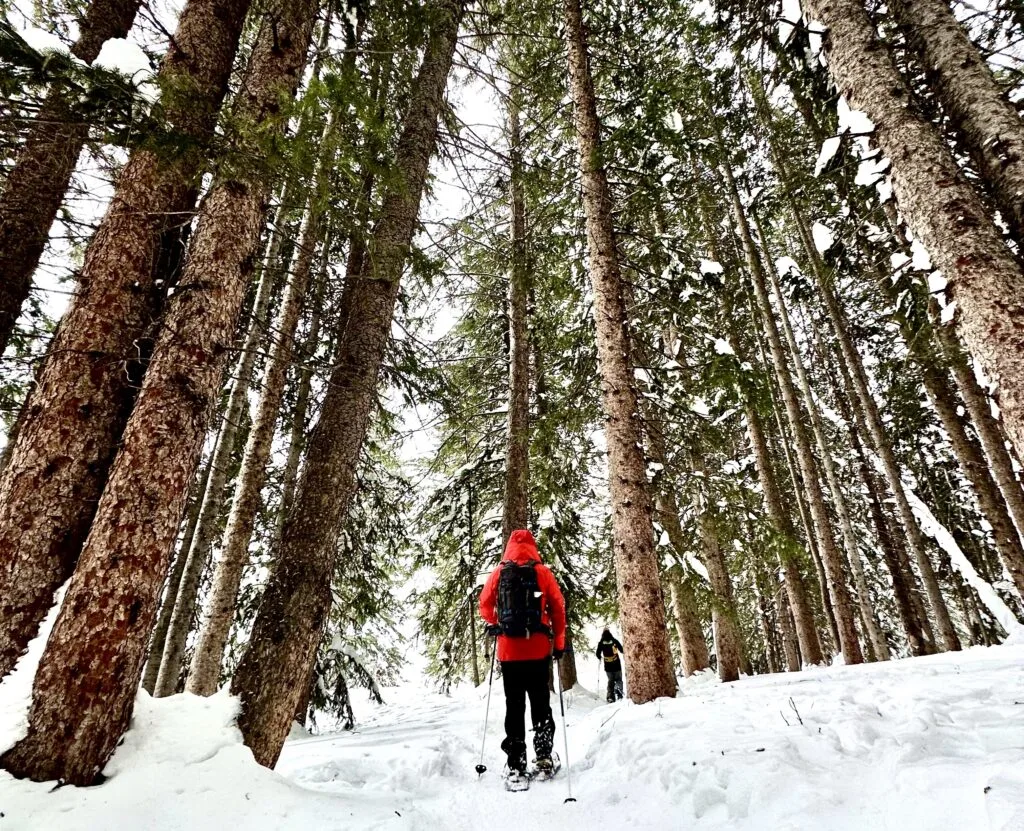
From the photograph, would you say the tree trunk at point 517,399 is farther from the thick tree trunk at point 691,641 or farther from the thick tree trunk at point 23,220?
the thick tree trunk at point 23,220

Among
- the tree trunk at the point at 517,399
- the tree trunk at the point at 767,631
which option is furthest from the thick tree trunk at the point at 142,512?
the tree trunk at the point at 767,631

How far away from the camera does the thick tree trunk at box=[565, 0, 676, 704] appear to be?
5.88m

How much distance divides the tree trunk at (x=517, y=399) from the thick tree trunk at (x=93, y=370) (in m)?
4.56

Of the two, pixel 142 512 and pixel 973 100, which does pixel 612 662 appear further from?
pixel 973 100

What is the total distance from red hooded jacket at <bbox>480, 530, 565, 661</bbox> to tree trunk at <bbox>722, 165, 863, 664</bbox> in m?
6.95

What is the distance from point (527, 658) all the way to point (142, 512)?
328cm

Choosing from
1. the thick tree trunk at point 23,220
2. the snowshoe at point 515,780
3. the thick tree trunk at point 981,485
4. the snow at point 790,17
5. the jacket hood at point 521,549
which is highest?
the snow at point 790,17

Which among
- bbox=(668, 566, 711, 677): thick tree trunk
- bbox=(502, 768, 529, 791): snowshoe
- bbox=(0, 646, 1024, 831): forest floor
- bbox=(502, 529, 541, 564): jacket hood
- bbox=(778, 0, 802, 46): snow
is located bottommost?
bbox=(502, 768, 529, 791): snowshoe

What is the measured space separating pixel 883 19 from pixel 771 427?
13308 mm

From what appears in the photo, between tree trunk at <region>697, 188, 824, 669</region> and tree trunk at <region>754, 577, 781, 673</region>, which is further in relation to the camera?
tree trunk at <region>754, 577, 781, 673</region>

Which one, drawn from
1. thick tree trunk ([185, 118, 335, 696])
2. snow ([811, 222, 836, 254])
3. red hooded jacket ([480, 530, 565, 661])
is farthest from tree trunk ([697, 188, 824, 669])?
thick tree trunk ([185, 118, 335, 696])

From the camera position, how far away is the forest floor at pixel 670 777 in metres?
2.64

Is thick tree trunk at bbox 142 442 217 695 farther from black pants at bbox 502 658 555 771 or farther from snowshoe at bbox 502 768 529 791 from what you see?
snowshoe at bbox 502 768 529 791

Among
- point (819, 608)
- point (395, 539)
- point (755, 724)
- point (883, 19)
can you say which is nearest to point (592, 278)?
point (883, 19)
